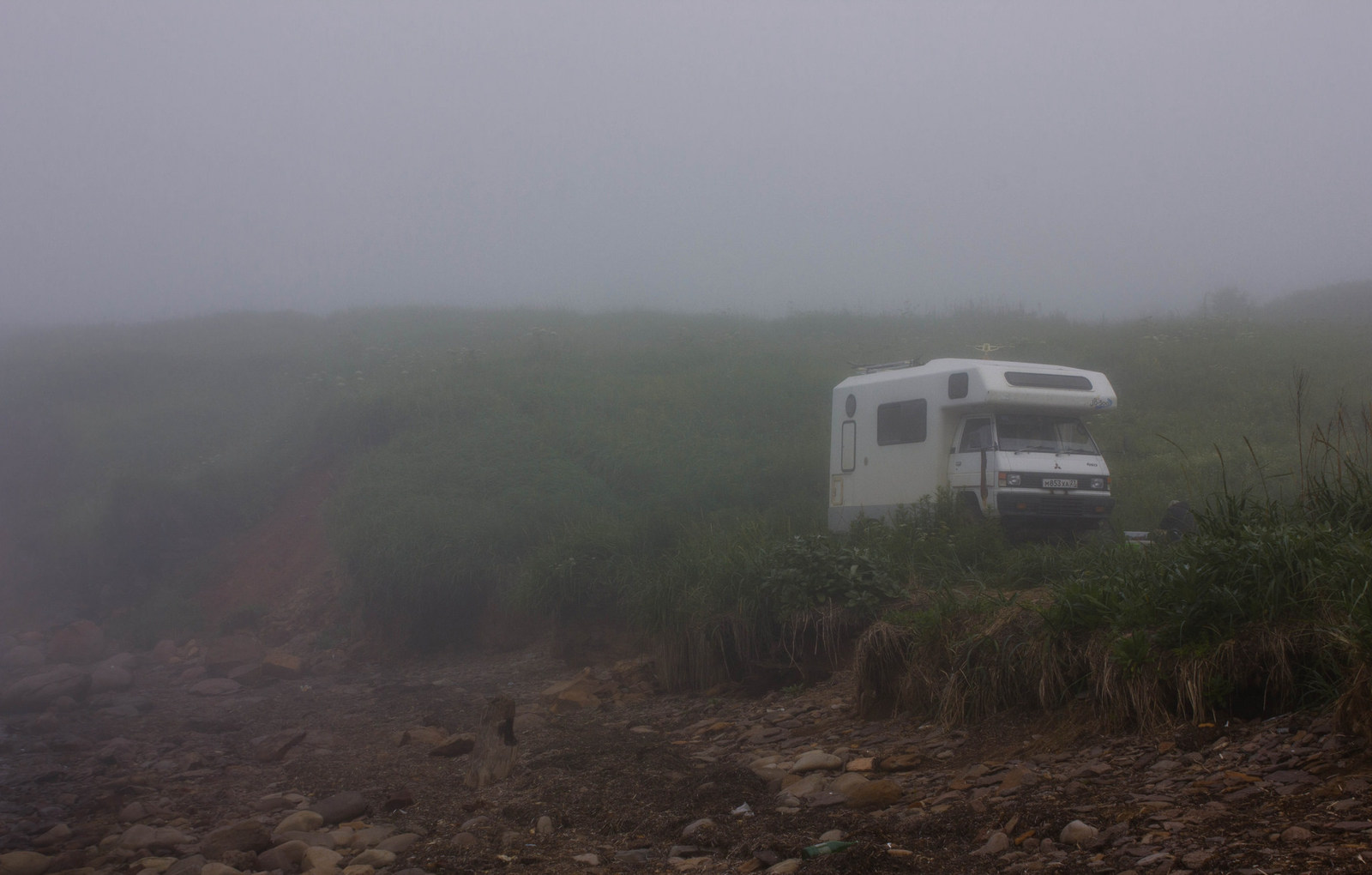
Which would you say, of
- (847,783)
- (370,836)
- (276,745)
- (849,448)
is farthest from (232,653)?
(847,783)

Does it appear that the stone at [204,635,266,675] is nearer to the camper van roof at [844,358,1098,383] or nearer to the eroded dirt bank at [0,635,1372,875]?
the eroded dirt bank at [0,635,1372,875]

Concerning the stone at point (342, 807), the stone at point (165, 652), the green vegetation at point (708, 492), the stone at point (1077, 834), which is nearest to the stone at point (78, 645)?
the stone at point (165, 652)

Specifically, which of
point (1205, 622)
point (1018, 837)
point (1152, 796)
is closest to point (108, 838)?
point (1018, 837)

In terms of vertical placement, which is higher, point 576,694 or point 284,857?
point 284,857

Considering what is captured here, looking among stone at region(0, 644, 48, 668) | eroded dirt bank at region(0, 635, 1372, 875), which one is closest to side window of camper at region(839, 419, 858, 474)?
eroded dirt bank at region(0, 635, 1372, 875)

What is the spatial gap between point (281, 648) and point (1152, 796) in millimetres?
13294

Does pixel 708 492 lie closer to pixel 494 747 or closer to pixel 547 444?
pixel 547 444

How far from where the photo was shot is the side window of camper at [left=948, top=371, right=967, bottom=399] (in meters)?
11.1

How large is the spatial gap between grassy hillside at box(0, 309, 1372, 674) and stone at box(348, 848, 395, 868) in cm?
436

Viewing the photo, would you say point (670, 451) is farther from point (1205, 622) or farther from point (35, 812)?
point (1205, 622)

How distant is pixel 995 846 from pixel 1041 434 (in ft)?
25.4

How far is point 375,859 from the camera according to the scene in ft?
18.4

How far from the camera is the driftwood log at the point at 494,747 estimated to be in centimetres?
728

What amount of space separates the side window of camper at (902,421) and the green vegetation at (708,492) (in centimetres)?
115
